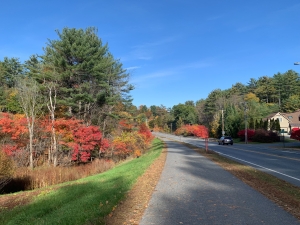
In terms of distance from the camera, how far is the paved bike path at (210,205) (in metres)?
5.48

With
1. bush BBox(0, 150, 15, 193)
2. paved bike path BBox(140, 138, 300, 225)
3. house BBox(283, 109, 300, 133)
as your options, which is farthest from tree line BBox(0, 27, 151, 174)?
house BBox(283, 109, 300, 133)

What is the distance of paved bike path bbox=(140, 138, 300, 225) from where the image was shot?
18.0 feet

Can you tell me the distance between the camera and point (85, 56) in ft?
86.2

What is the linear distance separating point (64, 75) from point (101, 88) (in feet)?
19.8

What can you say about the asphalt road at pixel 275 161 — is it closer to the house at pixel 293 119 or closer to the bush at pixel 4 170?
the bush at pixel 4 170

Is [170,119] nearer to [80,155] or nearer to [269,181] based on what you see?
[80,155]

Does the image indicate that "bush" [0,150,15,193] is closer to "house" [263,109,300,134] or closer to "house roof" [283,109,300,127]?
"house" [263,109,300,134]

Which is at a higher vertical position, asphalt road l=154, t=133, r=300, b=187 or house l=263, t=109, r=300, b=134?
house l=263, t=109, r=300, b=134

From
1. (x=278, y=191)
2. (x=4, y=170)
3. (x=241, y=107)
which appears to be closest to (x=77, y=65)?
(x=4, y=170)

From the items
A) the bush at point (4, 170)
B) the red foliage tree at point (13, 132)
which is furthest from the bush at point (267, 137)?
the bush at point (4, 170)

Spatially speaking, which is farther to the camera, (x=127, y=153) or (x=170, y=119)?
(x=170, y=119)

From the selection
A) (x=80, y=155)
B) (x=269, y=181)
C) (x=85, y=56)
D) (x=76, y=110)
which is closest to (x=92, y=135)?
(x=80, y=155)

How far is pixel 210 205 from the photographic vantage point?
6.61 m

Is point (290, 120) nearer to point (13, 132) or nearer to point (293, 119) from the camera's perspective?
point (293, 119)
